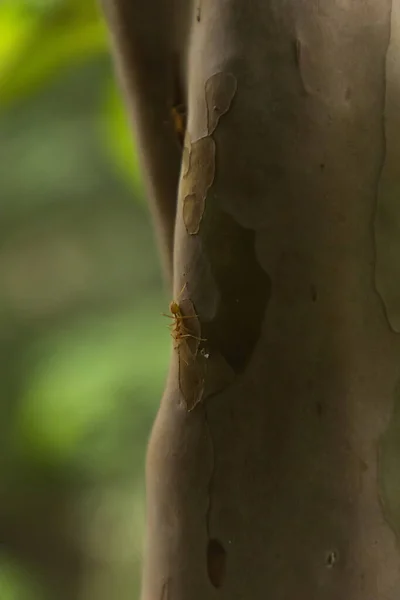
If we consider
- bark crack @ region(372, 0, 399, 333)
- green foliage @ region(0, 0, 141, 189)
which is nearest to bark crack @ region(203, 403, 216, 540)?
bark crack @ region(372, 0, 399, 333)

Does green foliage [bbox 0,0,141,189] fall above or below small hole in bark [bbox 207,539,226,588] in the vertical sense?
above

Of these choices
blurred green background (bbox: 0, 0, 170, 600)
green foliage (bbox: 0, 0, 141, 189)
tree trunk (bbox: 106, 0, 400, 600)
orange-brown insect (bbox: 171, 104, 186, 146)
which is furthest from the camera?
blurred green background (bbox: 0, 0, 170, 600)

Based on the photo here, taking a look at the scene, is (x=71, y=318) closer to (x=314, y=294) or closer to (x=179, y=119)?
(x=179, y=119)

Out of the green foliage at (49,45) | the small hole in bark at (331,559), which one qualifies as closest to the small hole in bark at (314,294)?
the small hole in bark at (331,559)

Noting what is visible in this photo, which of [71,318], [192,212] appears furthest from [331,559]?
[71,318]

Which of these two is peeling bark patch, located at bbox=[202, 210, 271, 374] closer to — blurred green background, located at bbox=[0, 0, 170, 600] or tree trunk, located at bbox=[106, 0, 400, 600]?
tree trunk, located at bbox=[106, 0, 400, 600]

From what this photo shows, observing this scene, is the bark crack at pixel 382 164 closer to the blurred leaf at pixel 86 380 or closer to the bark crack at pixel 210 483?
the bark crack at pixel 210 483
